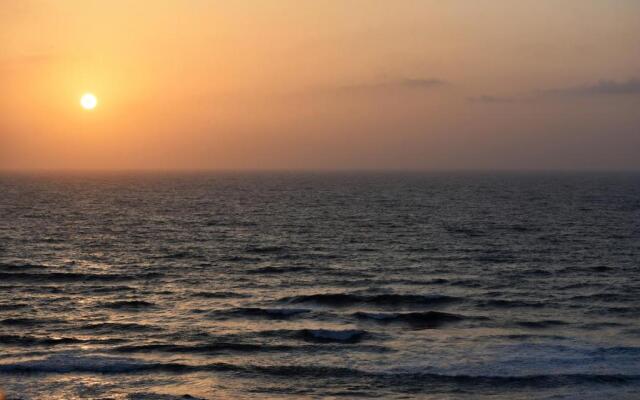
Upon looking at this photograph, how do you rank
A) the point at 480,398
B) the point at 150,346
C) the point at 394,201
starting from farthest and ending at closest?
the point at 394,201 < the point at 150,346 < the point at 480,398

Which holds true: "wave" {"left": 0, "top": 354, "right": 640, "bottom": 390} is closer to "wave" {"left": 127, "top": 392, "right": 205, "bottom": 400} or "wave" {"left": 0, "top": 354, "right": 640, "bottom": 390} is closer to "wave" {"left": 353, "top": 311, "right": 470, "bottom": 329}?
"wave" {"left": 127, "top": 392, "right": 205, "bottom": 400}

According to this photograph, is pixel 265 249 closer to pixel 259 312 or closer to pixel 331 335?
pixel 259 312

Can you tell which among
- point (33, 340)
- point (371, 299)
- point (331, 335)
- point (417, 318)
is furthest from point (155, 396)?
point (371, 299)

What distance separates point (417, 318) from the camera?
34.8 m

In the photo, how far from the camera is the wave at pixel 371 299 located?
38.2m

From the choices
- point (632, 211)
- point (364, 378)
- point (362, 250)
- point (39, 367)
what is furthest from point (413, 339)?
point (632, 211)

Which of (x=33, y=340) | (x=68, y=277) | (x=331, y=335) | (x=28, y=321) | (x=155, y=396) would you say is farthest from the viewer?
(x=68, y=277)

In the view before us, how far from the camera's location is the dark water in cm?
2519

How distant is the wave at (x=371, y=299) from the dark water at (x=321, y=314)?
170mm

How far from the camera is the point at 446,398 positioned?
23484 millimetres

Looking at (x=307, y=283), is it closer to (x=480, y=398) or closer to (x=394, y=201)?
(x=480, y=398)

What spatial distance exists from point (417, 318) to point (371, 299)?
4826 millimetres

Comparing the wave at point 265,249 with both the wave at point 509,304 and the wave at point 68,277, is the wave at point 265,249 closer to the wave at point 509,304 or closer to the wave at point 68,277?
the wave at point 68,277

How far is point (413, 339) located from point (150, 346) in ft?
38.1
